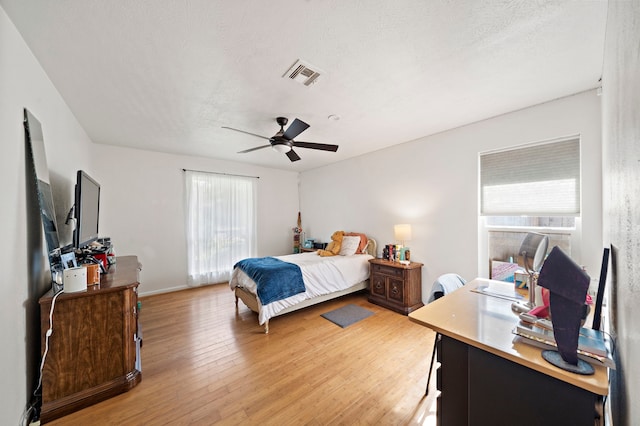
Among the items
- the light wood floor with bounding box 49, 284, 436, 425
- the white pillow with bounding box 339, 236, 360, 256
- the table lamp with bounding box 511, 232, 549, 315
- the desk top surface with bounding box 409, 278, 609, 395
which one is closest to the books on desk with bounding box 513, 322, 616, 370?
the desk top surface with bounding box 409, 278, 609, 395

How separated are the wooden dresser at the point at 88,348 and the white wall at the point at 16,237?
0.11 metres

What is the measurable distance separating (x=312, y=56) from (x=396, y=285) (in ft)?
10.1

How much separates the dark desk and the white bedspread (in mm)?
1955

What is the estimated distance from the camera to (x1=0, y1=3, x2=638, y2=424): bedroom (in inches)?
55.4

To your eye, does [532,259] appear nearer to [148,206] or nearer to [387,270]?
[387,270]

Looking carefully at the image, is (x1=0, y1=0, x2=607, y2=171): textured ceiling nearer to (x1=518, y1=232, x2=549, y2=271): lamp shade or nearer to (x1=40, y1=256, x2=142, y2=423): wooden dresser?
(x1=518, y1=232, x2=549, y2=271): lamp shade

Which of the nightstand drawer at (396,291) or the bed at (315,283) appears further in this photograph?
the nightstand drawer at (396,291)

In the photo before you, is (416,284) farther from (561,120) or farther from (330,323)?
(561,120)

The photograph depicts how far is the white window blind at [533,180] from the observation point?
7.82 feet

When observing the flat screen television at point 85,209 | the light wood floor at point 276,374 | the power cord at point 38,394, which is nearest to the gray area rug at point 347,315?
the light wood floor at point 276,374

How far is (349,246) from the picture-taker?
4.17 m

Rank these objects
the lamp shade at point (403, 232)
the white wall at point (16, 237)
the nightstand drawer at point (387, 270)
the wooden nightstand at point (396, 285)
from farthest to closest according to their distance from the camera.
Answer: the lamp shade at point (403, 232) → the nightstand drawer at point (387, 270) → the wooden nightstand at point (396, 285) → the white wall at point (16, 237)

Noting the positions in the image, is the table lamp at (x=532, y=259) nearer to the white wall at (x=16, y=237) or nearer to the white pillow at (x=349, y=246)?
the white pillow at (x=349, y=246)

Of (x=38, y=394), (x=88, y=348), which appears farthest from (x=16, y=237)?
(x=38, y=394)
